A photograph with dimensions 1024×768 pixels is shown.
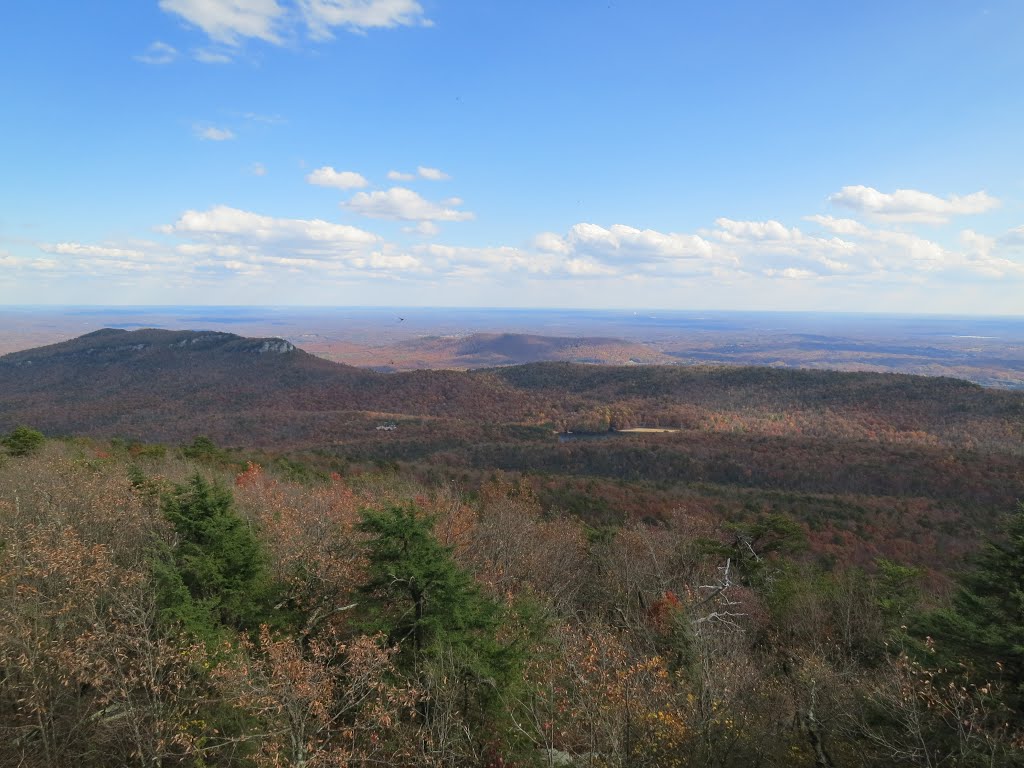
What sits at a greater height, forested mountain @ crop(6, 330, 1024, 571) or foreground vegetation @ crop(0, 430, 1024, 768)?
foreground vegetation @ crop(0, 430, 1024, 768)

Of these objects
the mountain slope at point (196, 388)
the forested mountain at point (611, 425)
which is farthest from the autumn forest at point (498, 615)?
the mountain slope at point (196, 388)

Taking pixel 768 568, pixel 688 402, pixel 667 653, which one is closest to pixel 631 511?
pixel 768 568

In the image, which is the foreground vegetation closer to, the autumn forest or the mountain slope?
the autumn forest

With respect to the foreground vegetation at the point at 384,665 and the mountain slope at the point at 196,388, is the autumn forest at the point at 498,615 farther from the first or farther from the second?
the mountain slope at the point at 196,388

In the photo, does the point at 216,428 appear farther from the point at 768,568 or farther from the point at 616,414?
the point at 768,568

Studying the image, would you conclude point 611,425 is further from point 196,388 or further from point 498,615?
point 498,615

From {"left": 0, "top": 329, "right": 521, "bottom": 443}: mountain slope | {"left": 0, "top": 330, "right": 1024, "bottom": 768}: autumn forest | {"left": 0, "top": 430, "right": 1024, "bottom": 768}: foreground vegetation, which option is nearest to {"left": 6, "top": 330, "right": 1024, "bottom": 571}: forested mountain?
{"left": 0, "top": 329, "right": 521, "bottom": 443}: mountain slope

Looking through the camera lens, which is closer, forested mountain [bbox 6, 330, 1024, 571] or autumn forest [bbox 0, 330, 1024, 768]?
autumn forest [bbox 0, 330, 1024, 768]

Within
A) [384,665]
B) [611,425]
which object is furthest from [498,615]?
[611,425]
